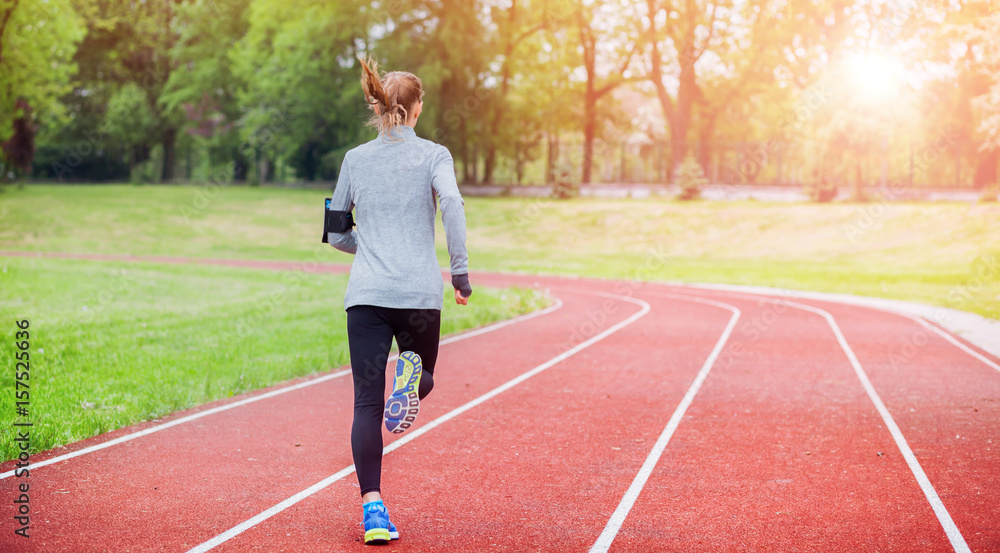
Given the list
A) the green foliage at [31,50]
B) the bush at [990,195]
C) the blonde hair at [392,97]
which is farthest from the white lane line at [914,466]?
the green foliage at [31,50]

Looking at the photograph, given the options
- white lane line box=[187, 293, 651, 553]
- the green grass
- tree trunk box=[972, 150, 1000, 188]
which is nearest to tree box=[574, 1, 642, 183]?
tree trunk box=[972, 150, 1000, 188]

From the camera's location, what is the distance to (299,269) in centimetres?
2398

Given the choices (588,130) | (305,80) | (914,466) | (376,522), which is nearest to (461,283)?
(376,522)

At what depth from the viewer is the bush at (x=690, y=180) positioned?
41250 mm

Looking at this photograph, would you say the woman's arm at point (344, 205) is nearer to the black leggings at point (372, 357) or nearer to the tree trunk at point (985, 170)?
the black leggings at point (372, 357)

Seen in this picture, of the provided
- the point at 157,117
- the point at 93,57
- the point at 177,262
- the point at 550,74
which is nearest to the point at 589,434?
the point at 177,262

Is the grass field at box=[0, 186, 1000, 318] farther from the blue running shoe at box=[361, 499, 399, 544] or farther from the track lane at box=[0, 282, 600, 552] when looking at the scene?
the blue running shoe at box=[361, 499, 399, 544]

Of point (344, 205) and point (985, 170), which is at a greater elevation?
point (985, 170)

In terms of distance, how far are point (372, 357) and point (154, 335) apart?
8478mm

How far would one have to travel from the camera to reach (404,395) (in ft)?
13.9

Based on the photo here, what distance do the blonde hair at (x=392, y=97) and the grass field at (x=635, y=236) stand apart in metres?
17.6

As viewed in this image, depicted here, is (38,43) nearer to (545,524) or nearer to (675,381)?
(675,381)

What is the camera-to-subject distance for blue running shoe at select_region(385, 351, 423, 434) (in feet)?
13.8

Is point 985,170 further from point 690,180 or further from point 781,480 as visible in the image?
point 781,480
